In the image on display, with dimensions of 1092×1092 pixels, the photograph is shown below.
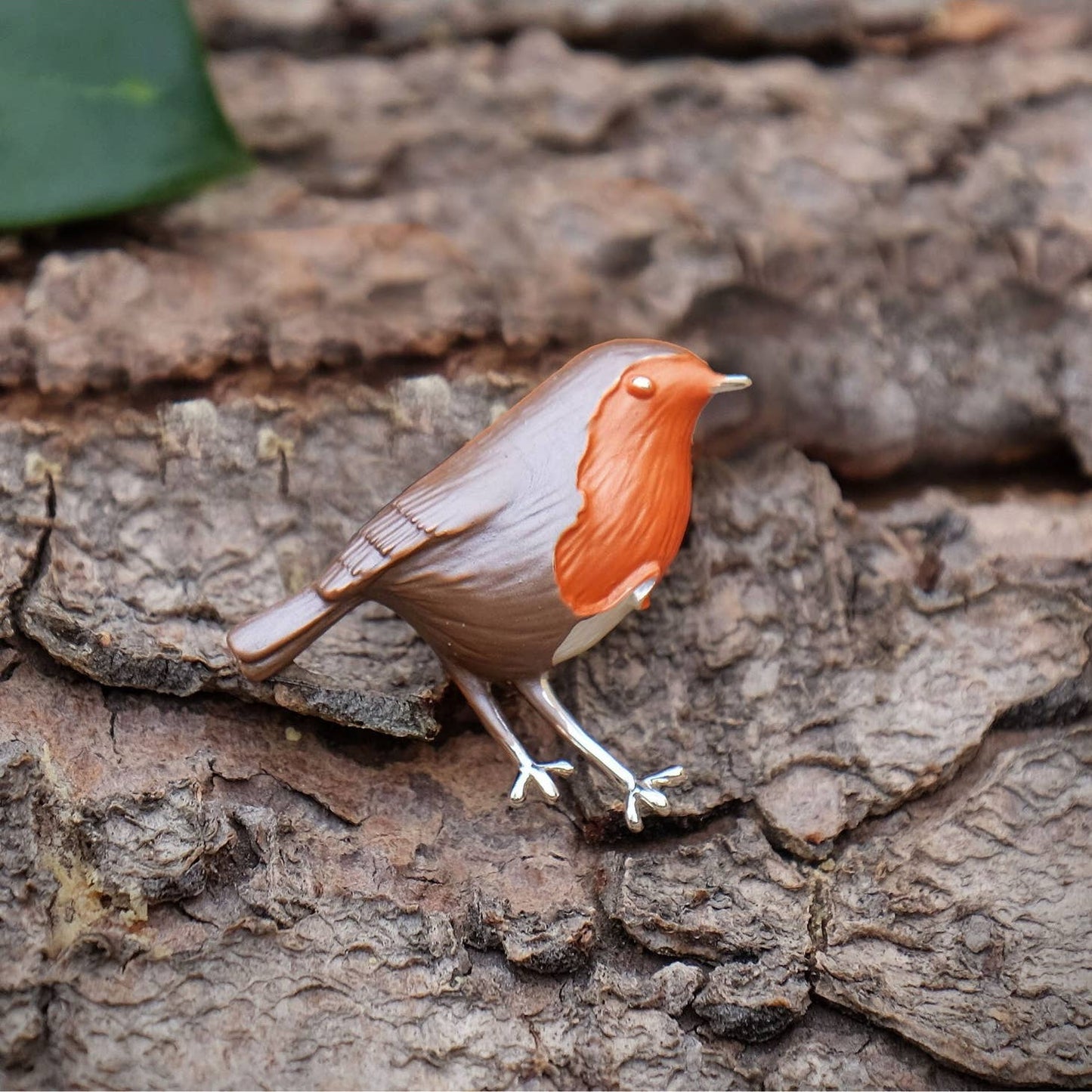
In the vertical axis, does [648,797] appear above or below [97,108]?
below

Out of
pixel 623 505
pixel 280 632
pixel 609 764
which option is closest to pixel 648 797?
pixel 609 764

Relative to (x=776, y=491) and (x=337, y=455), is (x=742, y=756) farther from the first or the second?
(x=337, y=455)

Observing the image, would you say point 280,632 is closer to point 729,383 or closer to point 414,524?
point 414,524

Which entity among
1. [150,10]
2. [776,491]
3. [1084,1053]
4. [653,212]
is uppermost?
[150,10]

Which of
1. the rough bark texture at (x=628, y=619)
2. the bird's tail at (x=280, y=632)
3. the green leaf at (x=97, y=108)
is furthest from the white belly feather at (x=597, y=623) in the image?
the green leaf at (x=97, y=108)

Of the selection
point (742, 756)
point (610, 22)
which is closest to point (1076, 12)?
point (610, 22)

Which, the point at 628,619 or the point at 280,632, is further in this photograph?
the point at 628,619

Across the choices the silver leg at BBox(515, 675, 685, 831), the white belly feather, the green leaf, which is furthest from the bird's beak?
the green leaf

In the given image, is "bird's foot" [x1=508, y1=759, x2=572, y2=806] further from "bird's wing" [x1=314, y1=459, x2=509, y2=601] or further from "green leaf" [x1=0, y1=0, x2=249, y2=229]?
"green leaf" [x1=0, y1=0, x2=249, y2=229]
